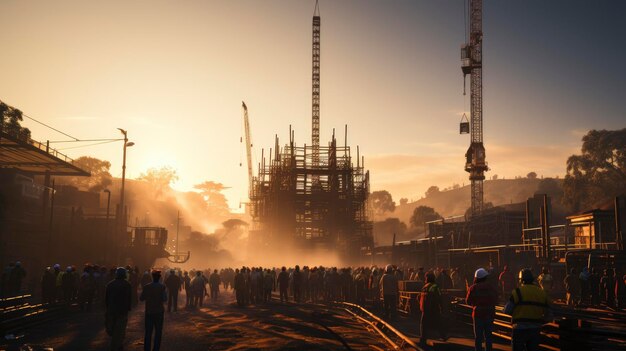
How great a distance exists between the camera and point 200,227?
605ft

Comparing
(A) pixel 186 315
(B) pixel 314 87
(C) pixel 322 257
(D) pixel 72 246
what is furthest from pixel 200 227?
(A) pixel 186 315

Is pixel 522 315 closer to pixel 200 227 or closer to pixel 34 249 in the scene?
pixel 34 249

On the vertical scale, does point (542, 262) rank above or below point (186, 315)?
above

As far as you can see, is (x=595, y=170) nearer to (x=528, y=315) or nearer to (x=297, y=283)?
(x=297, y=283)

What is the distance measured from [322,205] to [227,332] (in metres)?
57.7

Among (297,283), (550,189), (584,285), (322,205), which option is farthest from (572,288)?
(550,189)

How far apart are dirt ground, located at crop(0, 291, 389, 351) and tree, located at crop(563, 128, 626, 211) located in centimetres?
7247

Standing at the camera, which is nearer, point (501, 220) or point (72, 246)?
point (72, 246)

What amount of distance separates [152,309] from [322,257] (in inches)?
2465

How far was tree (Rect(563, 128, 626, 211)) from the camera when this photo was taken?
3324 inches

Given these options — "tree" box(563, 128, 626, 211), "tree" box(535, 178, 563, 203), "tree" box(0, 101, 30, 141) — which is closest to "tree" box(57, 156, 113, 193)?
"tree" box(0, 101, 30, 141)

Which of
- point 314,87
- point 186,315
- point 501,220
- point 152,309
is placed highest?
point 314,87

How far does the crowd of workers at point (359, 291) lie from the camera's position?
9766mm

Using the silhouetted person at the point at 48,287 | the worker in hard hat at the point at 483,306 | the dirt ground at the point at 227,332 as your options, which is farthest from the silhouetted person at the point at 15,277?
the worker in hard hat at the point at 483,306
